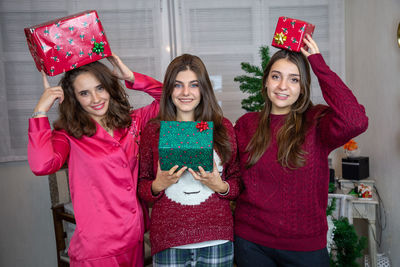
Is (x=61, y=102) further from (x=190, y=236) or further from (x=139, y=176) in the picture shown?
(x=190, y=236)

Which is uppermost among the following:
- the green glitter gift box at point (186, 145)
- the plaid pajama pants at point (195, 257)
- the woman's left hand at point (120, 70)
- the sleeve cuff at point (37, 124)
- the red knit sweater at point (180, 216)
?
the woman's left hand at point (120, 70)

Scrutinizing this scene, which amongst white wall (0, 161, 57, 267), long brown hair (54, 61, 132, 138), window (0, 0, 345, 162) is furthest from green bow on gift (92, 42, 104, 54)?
white wall (0, 161, 57, 267)

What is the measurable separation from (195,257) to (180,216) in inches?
8.3

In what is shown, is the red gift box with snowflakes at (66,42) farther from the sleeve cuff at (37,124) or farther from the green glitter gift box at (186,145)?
the green glitter gift box at (186,145)

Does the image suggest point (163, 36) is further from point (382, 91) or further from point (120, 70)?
point (382, 91)

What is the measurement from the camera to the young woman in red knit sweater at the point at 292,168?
1.55m

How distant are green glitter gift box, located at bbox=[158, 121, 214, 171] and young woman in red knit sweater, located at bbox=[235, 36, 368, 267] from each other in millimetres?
306

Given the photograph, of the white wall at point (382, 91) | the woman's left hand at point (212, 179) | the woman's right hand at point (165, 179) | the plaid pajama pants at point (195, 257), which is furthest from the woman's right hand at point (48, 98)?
the white wall at point (382, 91)

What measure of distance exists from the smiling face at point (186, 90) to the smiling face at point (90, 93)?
1.26 ft

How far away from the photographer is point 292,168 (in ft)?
5.22

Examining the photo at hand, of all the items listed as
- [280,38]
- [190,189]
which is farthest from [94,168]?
[280,38]

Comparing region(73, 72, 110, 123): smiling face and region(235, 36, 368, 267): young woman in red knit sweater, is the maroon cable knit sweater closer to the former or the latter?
region(235, 36, 368, 267): young woman in red knit sweater

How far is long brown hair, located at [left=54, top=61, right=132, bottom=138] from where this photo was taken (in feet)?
5.70

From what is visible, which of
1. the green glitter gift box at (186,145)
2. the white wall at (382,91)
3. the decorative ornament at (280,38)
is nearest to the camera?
the green glitter gift box at (186,145)
